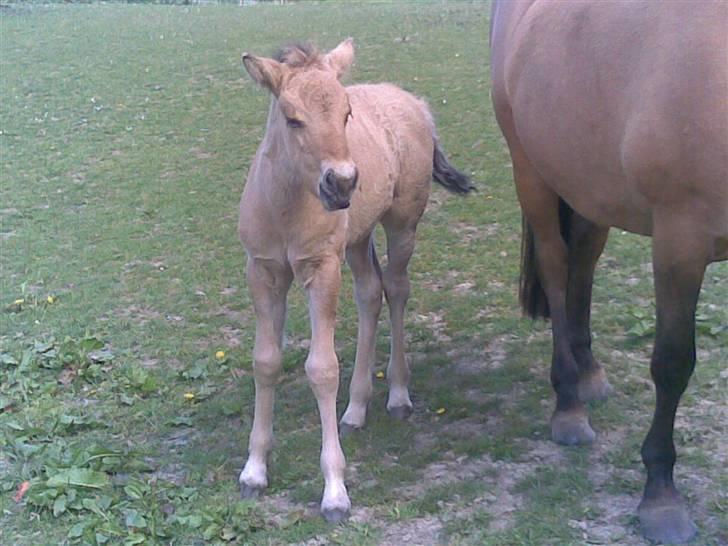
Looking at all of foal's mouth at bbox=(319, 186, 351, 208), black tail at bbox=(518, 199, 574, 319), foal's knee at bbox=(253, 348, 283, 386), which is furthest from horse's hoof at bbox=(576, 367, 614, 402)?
foal's mouth at bbox=(319, 186, 351, 208)

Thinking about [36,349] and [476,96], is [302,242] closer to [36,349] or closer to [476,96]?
[36,349]

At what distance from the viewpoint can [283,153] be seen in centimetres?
346

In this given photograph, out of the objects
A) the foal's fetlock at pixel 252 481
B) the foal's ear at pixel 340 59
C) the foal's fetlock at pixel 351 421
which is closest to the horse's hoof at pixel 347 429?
the foal's fetlock at pixel 351 421

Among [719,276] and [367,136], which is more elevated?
[367,136]

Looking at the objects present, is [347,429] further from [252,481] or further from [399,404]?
[252,481]

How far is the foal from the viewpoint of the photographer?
3250mm

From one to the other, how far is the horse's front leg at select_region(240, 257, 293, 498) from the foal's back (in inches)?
14.3

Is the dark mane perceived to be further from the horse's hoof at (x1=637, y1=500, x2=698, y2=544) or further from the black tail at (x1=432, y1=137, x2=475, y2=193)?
the horse's hoof at (x1=637, y1=500, x2=698, y2=544)

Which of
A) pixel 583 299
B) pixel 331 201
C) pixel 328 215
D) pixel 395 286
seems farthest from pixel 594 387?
pixel 331 201

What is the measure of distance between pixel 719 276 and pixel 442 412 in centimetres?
222

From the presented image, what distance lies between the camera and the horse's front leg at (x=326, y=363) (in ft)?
11.7

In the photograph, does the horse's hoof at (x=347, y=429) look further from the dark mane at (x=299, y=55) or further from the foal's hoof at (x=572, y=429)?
the dark mane at (x=299, y=55)

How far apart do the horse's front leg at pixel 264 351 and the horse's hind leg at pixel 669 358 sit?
1414mm

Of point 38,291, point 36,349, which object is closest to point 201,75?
point 38,291
